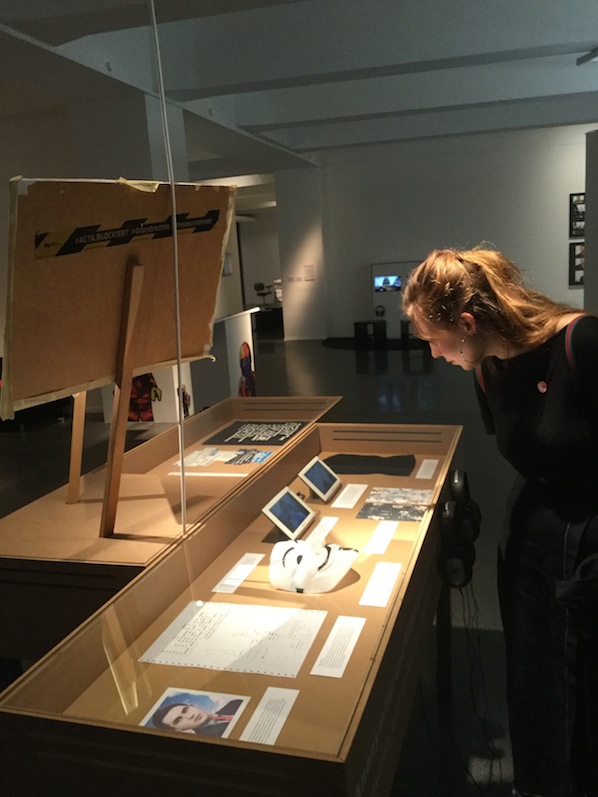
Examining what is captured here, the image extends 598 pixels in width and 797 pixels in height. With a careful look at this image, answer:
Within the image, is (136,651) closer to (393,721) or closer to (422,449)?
(393,721)

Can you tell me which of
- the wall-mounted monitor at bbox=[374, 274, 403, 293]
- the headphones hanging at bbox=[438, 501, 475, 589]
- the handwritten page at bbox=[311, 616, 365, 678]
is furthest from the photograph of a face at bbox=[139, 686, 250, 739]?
the wall-mounted monitor at bbox=[374, 274, 403, 293]

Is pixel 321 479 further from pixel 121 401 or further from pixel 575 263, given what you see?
pixel 575 263

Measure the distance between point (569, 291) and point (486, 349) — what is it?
1125cm

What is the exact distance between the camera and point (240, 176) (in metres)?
13.4

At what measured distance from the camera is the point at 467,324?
1.74m

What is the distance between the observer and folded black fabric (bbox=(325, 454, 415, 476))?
9.24 feet

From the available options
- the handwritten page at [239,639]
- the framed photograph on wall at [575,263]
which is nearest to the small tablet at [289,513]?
the handwritten page at [239,639]

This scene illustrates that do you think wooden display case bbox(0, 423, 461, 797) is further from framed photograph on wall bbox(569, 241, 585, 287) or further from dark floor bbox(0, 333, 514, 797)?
framed photograph on wall bbox(569, 241, 585, 287)

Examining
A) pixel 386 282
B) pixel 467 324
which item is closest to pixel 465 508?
pixel 467 324

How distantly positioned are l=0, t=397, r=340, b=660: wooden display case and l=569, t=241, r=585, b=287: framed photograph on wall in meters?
10.7

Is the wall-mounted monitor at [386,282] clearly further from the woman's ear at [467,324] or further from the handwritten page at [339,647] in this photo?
the handwritten page at [339,647]

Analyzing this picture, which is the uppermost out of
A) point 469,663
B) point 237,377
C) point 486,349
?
point 486,349

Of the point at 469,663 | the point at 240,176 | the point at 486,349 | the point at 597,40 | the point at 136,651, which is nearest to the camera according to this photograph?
the point at 136,651

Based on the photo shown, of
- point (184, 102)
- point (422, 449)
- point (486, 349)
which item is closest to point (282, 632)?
point (486, 349)
